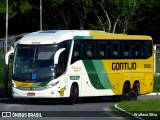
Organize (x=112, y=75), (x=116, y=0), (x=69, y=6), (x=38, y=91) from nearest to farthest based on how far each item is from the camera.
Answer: (x=38, y=91), (x=112, y=75), (x=116, y=0), (x=69, y=6)

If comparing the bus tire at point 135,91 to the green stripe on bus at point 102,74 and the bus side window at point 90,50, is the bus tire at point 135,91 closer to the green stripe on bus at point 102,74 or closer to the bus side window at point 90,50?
the green stripe on bus at point 102,74

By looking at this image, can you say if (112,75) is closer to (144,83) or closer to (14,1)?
(144,83)

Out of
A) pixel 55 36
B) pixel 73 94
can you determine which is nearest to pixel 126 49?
pixel 73 94

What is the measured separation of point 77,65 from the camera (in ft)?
104

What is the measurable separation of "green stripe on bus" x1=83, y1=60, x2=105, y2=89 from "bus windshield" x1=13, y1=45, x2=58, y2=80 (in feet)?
6.12

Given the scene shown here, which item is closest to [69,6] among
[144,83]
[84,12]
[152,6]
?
[84,12]

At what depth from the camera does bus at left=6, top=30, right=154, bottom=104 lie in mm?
30688

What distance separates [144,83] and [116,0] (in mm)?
53498

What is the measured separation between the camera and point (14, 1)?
9344cm

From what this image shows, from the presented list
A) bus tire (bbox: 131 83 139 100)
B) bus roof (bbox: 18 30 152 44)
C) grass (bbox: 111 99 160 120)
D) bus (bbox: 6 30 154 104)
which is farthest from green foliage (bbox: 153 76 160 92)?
grass (bbox: 111 99 160 120)

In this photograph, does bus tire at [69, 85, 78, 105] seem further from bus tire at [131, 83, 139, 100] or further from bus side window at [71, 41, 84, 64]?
bus tire at [131, 83, 139, 100]

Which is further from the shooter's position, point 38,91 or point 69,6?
point 69,6

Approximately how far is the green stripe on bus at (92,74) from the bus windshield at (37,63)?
186 centimetres
